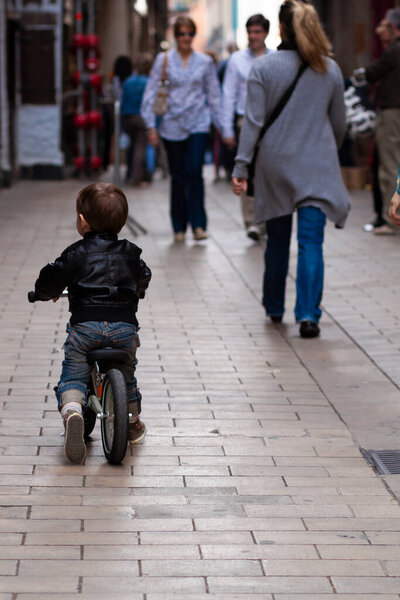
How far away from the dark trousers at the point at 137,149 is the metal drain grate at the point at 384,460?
14.2 meters

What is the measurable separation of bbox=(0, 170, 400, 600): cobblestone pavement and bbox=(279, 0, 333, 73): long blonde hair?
1.56 m

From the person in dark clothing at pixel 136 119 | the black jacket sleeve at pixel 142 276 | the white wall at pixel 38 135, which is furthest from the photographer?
the white wall at pixel 38 135

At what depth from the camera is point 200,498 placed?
437 centimetres

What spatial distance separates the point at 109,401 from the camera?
4859 millimetres

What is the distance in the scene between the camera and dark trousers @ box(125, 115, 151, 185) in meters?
19.0

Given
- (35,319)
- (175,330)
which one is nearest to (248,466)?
(175,330)

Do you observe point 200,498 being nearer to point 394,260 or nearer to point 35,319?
point 35,319

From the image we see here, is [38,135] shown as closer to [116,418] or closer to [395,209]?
[395,209]

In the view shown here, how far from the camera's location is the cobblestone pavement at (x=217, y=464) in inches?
144

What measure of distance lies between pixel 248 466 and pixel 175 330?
9.15 ft

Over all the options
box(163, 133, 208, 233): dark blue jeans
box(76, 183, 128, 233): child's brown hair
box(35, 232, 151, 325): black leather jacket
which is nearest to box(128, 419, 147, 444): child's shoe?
box(35, 232, 151, 325): black leather jacket

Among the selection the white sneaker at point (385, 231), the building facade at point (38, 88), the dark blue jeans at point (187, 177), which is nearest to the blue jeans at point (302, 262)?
the dark blue jeans at point (187, 177)

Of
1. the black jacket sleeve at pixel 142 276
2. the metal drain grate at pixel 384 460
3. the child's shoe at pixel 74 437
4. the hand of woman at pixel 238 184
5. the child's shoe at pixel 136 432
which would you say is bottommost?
the metal drain grate at pixel 384 460

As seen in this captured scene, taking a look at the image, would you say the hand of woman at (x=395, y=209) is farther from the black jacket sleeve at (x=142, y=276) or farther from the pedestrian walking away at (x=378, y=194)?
the pedestrian walking away at (x=378, y=194)
